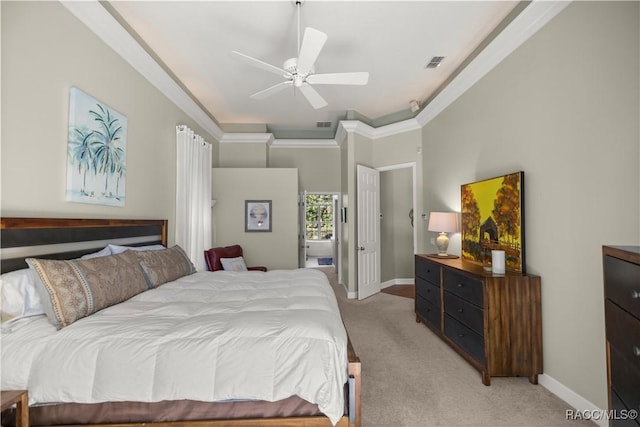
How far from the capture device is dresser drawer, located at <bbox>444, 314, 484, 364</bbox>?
7.61ft

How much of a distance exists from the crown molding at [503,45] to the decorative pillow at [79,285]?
3513 mm

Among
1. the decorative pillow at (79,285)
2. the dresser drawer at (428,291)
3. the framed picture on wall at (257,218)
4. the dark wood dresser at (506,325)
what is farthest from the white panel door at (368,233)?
the decorative pillow at (79,285)

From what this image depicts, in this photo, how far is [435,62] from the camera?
132 inches

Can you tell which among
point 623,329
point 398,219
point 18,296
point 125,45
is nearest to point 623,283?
point 623,329

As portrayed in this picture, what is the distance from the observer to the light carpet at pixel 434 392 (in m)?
1.83

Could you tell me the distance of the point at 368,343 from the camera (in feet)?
9.76

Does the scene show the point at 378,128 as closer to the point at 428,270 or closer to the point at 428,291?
the point at 428,270

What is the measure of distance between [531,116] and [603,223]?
1.03 meters

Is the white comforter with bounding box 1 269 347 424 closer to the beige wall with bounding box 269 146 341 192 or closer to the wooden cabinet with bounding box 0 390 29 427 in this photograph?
the wooden cabinet with bounding box 0 390 29 427

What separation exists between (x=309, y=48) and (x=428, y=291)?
2.77m

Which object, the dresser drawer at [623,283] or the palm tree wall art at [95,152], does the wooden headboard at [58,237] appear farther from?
the dresser drawer at [623,283]

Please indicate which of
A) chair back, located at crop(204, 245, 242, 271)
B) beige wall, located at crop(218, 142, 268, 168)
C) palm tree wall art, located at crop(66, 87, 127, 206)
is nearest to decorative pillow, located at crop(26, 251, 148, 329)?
palm tree wall art, located at crop(66, 87, 127, 206)

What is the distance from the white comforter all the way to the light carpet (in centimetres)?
82

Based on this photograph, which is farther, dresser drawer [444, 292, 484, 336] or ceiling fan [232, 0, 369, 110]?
dresser drawer [444, 292, 484, 336]
